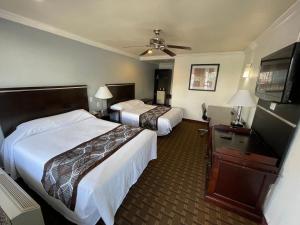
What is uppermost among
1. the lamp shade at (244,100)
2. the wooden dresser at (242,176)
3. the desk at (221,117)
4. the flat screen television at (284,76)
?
the flat screen television at (284,76)

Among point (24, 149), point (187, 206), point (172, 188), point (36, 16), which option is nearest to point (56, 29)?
point (36, 16)

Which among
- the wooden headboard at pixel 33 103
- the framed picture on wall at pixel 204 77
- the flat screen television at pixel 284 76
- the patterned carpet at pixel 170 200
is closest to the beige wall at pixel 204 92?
the framed picture on wall at pixel 204 77

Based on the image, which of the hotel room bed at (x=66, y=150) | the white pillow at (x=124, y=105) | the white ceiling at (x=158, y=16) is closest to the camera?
the hotel room bed at (x=66, y=150)

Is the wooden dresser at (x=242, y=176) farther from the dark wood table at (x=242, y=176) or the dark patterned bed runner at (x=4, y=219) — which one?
the dark patterned bed runner at (x=4, y=219)

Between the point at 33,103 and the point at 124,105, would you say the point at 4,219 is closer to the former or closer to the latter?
the point at 33,103

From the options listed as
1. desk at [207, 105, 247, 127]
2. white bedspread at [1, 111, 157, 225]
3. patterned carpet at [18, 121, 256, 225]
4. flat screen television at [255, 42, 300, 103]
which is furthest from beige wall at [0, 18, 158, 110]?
flat screen television at [255, 42, 300, 103]

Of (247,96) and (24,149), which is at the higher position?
(247,96)

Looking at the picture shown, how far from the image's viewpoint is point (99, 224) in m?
1.47

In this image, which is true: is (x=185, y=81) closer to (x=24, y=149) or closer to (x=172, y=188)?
(x=172, y=188)

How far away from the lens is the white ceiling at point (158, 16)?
1637 mm

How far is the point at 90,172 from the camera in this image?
1.35m

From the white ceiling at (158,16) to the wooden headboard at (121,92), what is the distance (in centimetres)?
167

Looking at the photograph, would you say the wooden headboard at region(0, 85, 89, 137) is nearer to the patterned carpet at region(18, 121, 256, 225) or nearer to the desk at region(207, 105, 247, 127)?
the patterned carpet at region(18, 121, 256, 225)

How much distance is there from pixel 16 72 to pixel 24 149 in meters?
1.29
